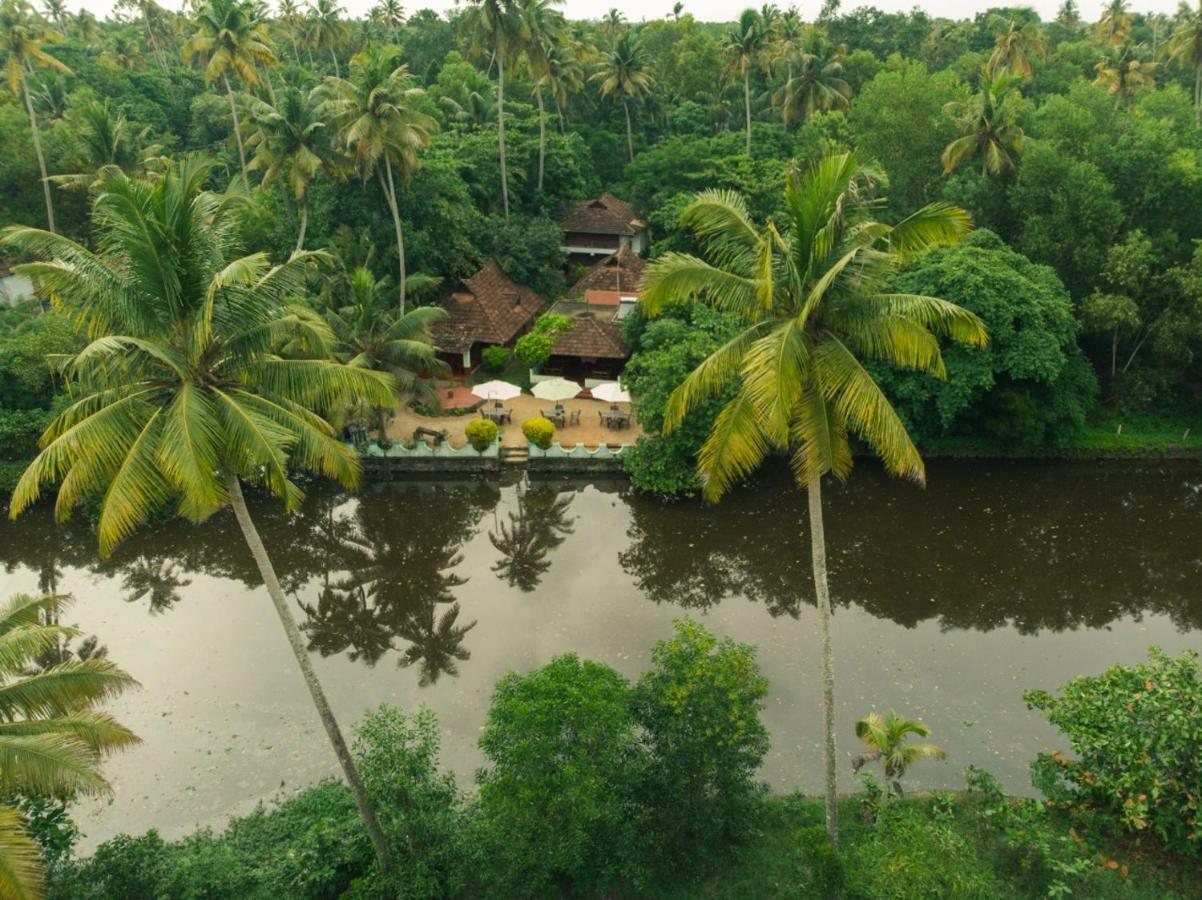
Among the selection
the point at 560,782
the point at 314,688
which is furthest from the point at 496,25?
the point at 560,782

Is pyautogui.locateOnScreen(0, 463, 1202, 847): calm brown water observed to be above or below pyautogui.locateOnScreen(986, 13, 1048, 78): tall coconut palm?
below

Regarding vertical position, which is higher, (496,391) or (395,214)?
(395,214)

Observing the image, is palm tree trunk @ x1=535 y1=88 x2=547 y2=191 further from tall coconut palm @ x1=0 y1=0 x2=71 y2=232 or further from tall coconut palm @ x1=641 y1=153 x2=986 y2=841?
tall coconut palm @ x1=641 y1=153 x2=986 y2=841

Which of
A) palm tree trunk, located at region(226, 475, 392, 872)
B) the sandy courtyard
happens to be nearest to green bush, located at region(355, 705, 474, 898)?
palm tree trunk, located at region(226, 475, 392, 872)

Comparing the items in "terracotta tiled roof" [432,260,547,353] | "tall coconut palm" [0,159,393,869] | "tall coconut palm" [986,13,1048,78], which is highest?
"tall coconut palm" [986,13,1048,78]

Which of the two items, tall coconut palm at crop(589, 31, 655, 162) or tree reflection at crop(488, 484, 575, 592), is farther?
tall coconut palm at crop(589, 31, 655, 162)

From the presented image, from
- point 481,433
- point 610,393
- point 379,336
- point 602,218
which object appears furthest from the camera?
point 602,218

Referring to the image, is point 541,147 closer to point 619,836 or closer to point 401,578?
point 401,578

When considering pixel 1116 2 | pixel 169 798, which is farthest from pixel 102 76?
pixel 1116 2
